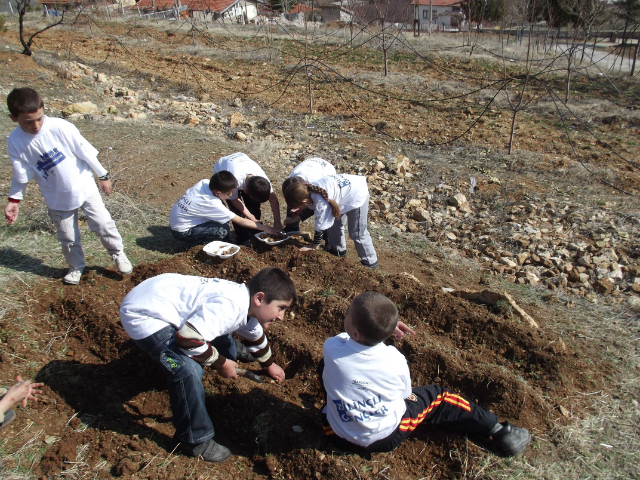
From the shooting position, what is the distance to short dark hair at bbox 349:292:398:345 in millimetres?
2232

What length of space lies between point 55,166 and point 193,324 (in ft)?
6.27

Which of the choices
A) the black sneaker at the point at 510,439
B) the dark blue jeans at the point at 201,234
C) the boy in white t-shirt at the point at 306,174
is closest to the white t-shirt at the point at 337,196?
the boy in white t-shirt at the point at 306,174

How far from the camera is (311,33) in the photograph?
22.7 meters

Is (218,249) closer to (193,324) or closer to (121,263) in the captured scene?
(121,263)

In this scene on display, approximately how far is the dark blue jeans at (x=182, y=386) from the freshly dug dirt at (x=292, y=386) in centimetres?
18

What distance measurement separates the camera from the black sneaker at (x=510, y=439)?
98.9 inches

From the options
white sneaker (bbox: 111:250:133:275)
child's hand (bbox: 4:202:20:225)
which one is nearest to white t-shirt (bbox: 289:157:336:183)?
white sneaker (bbox: 111:250:133:275)

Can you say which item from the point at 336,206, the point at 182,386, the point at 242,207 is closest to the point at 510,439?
the point at 182,386

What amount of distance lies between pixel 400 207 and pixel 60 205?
4380 mm

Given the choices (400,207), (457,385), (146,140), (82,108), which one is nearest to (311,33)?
(82,108)

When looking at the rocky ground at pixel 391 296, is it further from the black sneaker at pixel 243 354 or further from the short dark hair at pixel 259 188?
the short dark hair at pixel 259 188

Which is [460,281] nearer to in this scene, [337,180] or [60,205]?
[337,180]

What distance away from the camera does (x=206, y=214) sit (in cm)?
463

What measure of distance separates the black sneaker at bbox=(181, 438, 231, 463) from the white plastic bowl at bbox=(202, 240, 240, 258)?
2116 millimetres
